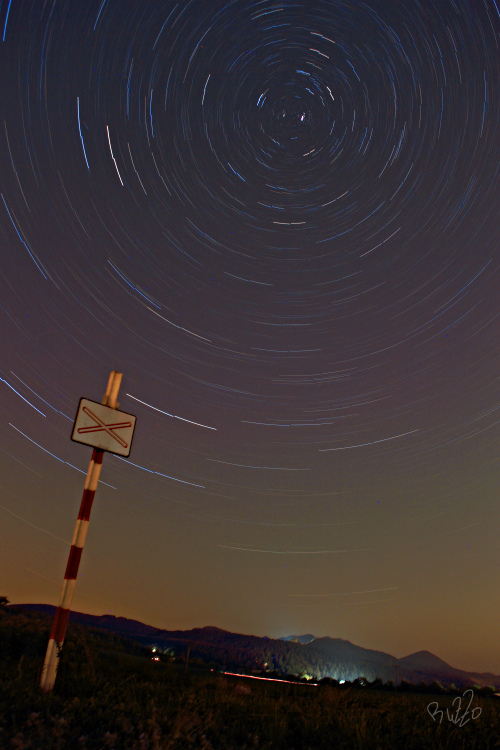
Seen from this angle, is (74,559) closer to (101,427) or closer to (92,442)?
(92,442)

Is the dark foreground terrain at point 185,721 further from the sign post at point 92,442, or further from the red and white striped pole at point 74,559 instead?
the sign post at point 92,442

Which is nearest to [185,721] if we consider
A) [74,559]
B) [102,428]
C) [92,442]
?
[74,559]

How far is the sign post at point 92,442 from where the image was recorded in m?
7.66

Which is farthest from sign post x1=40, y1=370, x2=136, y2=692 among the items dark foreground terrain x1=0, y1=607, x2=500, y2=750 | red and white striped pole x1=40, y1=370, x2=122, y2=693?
dark foreground terrain x1=0, y1=607, x2=500, y2=750

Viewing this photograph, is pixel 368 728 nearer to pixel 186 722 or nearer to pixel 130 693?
pixel 186 722

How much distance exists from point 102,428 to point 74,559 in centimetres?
215

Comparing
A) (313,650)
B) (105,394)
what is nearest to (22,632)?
(105,394)

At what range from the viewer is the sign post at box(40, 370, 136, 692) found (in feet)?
25.1

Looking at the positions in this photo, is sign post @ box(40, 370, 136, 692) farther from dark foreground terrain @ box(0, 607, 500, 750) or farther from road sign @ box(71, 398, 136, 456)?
dark foreground terrain @ box(0, 607, 500, 750)

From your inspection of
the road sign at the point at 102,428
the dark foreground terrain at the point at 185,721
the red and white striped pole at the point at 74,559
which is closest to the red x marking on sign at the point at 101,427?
the road sign at the point at 102,428

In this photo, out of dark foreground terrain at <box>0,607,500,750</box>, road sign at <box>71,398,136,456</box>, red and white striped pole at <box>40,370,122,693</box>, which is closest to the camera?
dark foreground terrain at <box>0,607,500,750</box>

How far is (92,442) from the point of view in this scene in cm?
837

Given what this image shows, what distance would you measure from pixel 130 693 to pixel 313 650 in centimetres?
20813

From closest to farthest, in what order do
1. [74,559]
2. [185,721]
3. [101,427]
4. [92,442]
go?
[185,721]
[74,559]
[92,442]
[101,427]
